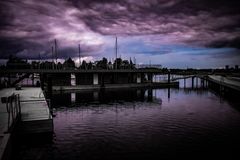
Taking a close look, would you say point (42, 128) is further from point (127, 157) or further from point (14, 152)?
point (127, 157)

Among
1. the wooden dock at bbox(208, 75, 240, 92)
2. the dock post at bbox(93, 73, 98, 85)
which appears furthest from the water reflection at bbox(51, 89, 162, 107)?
the dock post at bbox(93, 73, 98, 85)

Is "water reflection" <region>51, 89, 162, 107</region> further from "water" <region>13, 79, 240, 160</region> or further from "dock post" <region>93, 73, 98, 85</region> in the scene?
"dock post" <region>93, 73, 98, 85</region>

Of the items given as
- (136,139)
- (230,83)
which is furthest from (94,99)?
(230,83)

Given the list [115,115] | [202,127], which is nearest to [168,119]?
[202,127]

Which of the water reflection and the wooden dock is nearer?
the wooden dock

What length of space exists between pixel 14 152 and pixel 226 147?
18.1 metres

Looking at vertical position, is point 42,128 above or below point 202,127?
above

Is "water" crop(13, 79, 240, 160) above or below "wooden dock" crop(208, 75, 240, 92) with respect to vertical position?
below

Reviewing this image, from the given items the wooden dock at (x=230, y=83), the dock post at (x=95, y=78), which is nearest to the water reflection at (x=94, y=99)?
the wooden dock at (x=230, y=83)

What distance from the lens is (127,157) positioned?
57.4ft

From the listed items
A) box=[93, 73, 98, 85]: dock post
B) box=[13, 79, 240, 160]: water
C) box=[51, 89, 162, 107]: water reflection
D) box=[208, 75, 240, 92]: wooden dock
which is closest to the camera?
box=[13, 79, 240, 160]: water

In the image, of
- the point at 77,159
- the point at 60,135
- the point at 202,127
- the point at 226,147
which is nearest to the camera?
the point at 77,159

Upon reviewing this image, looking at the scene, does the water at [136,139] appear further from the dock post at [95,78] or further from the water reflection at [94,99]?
the dock post at [95,78]

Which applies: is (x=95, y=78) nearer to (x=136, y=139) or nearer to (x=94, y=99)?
(x=94, y=99)
